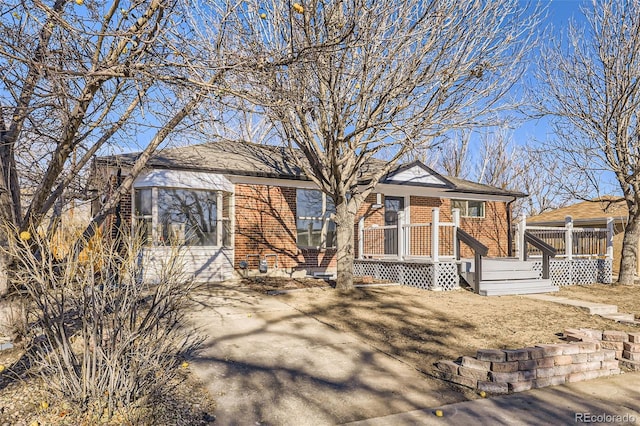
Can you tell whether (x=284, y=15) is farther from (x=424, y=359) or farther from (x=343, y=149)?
(x=424, y=359)

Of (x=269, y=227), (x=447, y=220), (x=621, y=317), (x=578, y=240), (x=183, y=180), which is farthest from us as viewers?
(x=447, y=220)

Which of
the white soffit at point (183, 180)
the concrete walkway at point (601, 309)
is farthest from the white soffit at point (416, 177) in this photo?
the concrete walkway at point (601, 309)

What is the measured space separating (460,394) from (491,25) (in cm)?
783

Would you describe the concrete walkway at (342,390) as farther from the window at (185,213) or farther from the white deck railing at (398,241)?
the white deck railing at (398,241)

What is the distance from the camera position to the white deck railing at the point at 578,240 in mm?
13750

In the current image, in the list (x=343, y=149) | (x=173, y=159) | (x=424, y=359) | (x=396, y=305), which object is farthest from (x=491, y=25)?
(x=173, y=159)

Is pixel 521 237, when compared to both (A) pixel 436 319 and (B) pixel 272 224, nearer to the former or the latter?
(A) pixel 436 319

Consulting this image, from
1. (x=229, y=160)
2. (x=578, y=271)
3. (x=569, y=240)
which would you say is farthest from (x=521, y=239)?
(x=229, y=160)

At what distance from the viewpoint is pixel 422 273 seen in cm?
1127

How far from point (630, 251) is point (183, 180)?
527 inches

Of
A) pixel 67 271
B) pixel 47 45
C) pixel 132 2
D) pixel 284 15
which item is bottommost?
pixel 67 271

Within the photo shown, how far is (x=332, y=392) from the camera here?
15.1 feet

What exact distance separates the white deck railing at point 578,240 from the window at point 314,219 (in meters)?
6.29

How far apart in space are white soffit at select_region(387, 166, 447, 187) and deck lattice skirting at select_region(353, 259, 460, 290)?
300cm
